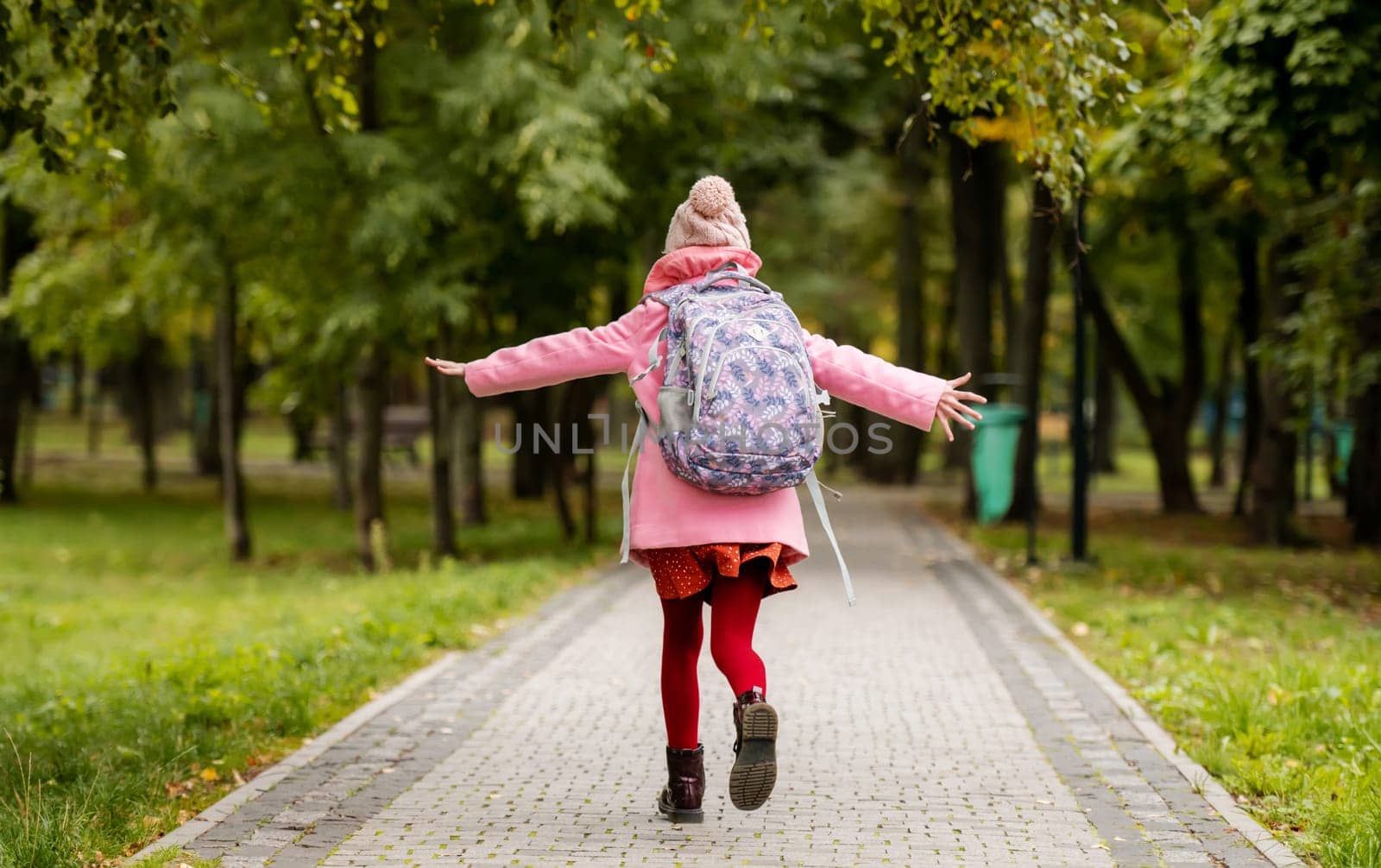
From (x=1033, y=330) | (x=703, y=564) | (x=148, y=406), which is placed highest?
(x=1033, y=330)

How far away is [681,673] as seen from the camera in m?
5.20

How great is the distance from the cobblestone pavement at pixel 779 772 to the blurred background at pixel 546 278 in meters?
0.37

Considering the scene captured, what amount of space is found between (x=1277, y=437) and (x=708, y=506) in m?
13.1

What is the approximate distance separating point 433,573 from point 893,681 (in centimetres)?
671

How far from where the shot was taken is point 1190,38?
22.0ft

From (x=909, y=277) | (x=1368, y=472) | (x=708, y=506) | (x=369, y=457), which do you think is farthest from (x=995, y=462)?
(x=708, y=506)

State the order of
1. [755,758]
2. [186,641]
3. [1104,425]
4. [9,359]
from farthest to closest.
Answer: [1104,425] < [9,359] < [186,641] < [755,758]

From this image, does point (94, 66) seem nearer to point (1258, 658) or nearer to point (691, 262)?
point (691, 262)

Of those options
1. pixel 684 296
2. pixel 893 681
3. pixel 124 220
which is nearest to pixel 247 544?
pixel 124 220

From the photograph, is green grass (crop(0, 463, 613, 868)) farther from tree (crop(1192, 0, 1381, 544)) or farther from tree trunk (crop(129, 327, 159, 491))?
tree (crop(1192, 0, 1381, 544))

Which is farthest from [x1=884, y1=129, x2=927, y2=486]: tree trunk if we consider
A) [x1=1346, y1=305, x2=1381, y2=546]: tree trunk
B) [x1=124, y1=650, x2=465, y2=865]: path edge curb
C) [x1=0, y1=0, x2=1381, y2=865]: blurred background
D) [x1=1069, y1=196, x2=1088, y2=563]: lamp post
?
[x1=124, y1=650, x2=465, y2=865]: path edge curb

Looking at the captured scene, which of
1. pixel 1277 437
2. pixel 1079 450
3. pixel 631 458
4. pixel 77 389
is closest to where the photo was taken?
pixel 631 458

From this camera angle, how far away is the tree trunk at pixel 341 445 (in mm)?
22906

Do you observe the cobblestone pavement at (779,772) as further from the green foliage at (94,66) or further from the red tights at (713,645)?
the green foliage at (94,66)
